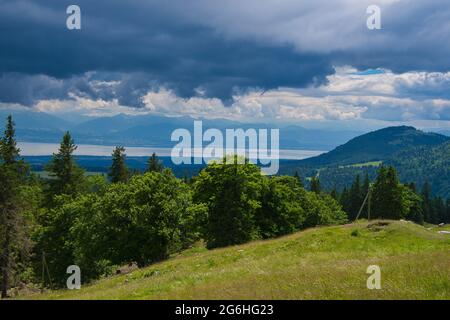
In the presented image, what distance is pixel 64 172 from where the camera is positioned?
75.4 meters

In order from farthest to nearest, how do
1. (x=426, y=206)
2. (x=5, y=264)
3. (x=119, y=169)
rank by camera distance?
(x=426, y=206), (x=119, y=169), (x=5, y=264)

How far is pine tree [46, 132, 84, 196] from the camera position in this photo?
245 feet

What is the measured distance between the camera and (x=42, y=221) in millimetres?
72438

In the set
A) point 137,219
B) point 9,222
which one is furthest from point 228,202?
point 9,222

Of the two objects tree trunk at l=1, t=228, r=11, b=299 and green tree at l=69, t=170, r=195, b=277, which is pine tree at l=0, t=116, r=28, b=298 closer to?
tree trunk at l=1, t=228, r=11, b=299

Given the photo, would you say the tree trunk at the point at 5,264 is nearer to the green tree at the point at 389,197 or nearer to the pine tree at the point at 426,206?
the green tree at the point at 389,197

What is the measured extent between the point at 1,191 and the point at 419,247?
45.5m

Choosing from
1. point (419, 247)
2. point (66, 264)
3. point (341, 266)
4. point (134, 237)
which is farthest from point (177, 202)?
point (341, 266)

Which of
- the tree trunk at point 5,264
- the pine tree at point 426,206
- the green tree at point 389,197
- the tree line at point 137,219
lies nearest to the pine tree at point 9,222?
the tree trunk at point 5,264

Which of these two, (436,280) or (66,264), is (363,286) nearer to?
(436,280)

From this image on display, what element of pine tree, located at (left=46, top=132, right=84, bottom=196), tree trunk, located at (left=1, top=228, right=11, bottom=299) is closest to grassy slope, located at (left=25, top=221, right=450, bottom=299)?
tree trunk, located at (left=1, top=228, right=11, bottom=299)

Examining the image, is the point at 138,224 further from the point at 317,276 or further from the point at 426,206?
the point at 426,206

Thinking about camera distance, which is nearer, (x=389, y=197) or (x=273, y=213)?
(x=273, y=213)

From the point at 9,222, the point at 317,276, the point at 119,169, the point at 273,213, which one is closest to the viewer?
the point at 317,276
